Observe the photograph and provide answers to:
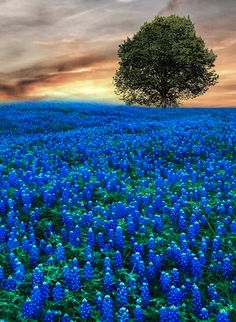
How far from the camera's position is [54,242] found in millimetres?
8312

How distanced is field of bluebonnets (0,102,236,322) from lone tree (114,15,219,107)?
39825 mm

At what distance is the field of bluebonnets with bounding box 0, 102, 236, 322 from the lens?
6.61 metres

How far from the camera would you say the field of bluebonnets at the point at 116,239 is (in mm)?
6609

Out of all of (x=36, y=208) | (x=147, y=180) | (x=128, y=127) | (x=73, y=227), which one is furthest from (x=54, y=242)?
(x=128, y=127)

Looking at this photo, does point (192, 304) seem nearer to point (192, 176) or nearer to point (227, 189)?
point (227, 189)

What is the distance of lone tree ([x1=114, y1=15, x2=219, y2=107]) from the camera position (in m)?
52.6

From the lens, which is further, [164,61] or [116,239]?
[164,61]

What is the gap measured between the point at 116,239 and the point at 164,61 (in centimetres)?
4691

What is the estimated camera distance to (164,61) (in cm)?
5322

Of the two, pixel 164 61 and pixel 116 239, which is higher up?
pixel 164 61

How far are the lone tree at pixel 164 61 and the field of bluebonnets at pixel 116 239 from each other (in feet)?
131

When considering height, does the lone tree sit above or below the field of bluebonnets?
above

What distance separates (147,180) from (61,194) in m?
2.32

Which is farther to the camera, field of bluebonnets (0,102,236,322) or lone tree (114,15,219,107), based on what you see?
lone tree (114,15,219,107)
